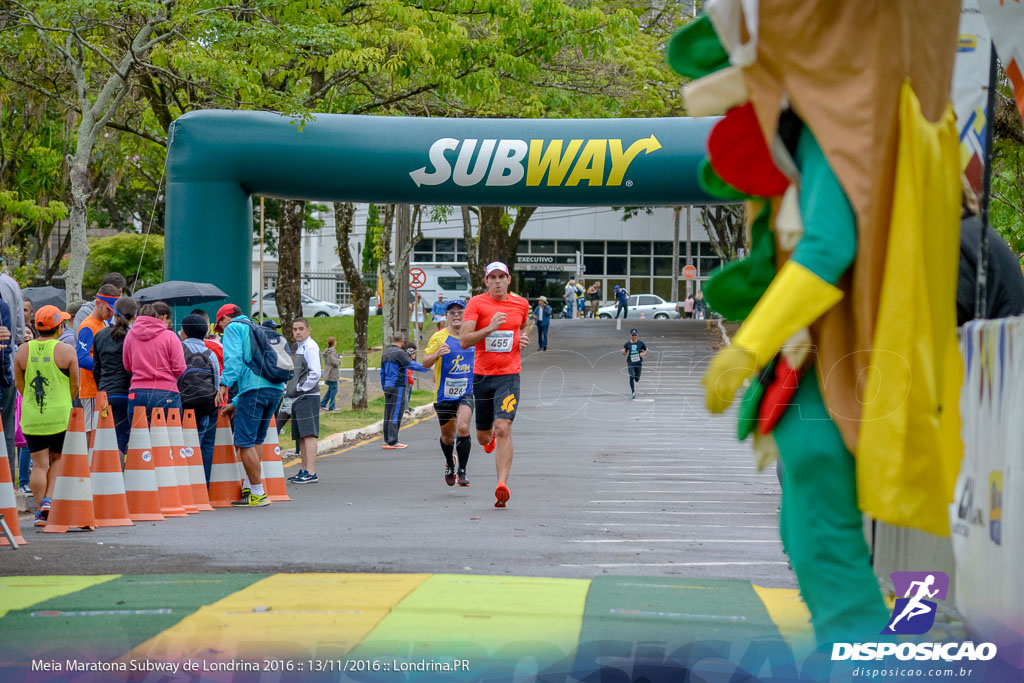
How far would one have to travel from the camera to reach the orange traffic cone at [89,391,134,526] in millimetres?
9281

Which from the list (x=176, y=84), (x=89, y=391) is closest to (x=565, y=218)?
(x=176, y=84)

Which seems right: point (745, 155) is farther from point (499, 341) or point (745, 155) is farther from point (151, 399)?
point (151, 399)

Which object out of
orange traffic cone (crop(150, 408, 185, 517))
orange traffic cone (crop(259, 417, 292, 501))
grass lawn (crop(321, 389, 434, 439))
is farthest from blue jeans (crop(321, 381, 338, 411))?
orange traffic cone (crop(150, 408, 185, 517))

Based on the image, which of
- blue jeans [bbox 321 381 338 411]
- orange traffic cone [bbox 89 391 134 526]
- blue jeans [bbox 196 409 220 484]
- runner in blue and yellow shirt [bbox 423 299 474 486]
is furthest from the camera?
blue jeans [bbox 321 381 338 411]

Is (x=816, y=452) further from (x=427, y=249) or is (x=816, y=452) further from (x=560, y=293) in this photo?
(x=427, y=249)

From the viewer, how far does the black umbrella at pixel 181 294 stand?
1237 cm

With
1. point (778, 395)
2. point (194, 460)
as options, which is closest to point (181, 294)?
point (194, 460)

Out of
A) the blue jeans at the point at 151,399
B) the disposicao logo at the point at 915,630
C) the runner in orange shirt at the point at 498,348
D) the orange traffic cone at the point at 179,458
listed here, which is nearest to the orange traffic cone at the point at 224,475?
the orange traffic cone at the point at 179,458

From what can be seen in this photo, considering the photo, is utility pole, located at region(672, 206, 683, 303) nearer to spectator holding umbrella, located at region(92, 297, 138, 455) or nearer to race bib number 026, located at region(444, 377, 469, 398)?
race bib number 026, located at region(444, 377, 469, 398)

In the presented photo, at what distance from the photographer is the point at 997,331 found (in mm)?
4227

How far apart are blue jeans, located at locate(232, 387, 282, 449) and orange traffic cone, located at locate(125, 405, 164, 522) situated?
1.02 m

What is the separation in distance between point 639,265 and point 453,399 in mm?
55494

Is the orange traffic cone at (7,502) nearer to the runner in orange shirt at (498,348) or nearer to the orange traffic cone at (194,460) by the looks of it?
the orange traffic cone at (194,460)

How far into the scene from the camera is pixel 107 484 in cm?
936
